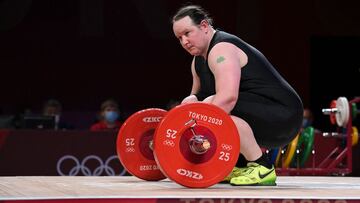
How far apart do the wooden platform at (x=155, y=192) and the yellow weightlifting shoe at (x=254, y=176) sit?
0.06 meters

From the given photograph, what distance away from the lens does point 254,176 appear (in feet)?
14.9

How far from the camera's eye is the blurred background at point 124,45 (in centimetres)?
1191

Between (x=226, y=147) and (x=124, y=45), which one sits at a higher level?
(x=124, y=45)

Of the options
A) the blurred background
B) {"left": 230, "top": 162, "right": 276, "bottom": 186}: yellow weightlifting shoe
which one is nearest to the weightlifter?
{"left": 230, "top": 162, "right": 276, "bottom": 186}: yellow weightlifting shoe

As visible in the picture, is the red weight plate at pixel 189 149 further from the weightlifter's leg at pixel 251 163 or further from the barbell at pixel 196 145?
the weightlifter's leg at pixel 251 163

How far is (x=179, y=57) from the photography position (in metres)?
12.3

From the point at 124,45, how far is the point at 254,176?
7.86 meters

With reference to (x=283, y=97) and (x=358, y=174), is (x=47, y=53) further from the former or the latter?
(x=283, y=97)

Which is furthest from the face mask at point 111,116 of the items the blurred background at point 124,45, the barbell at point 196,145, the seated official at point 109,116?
the barbell at point 196,145

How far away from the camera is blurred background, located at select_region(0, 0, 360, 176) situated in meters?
11.9

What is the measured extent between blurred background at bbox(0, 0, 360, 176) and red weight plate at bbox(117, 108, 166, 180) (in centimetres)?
690

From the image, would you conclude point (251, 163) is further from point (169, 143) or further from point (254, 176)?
point (169, 143)

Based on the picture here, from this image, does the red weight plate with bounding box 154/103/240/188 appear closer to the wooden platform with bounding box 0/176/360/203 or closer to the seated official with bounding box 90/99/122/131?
the wooden platform with bounding box 0/176/360/203

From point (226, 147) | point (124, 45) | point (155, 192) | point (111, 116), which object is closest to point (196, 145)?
point (226, 147)
